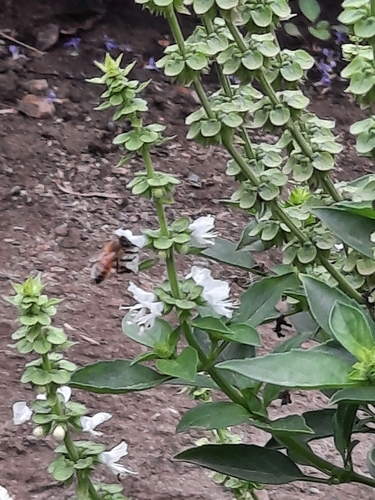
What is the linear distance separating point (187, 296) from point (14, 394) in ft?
2.67

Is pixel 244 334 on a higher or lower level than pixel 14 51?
higher

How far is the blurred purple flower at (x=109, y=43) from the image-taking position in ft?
9.09

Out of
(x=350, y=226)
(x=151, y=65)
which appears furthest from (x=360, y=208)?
(x=151, y=65)

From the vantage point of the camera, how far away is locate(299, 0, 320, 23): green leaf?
9.64ft

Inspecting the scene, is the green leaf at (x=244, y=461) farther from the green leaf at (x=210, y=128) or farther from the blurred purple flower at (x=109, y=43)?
the blurred purple flower at (x=109, y=43)

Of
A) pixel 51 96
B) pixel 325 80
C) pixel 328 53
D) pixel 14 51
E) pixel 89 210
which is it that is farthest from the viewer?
pixel 328 53

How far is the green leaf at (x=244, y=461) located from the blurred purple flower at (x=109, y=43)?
2061mm

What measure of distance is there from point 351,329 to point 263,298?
137mm

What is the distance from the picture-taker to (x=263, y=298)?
0.83 meters

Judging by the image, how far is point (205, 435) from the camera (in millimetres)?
1459

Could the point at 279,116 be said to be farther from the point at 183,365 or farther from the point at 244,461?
the point at 244,461

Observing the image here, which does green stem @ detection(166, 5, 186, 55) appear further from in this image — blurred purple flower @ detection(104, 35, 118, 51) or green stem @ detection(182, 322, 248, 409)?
blurred purple flower @ detection(104, 35, 118, 51)

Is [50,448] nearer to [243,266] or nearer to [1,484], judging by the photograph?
[1,484]

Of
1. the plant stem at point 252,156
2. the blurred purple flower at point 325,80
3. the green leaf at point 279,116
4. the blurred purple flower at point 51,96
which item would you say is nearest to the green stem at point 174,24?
the plant stem at point 252,156
